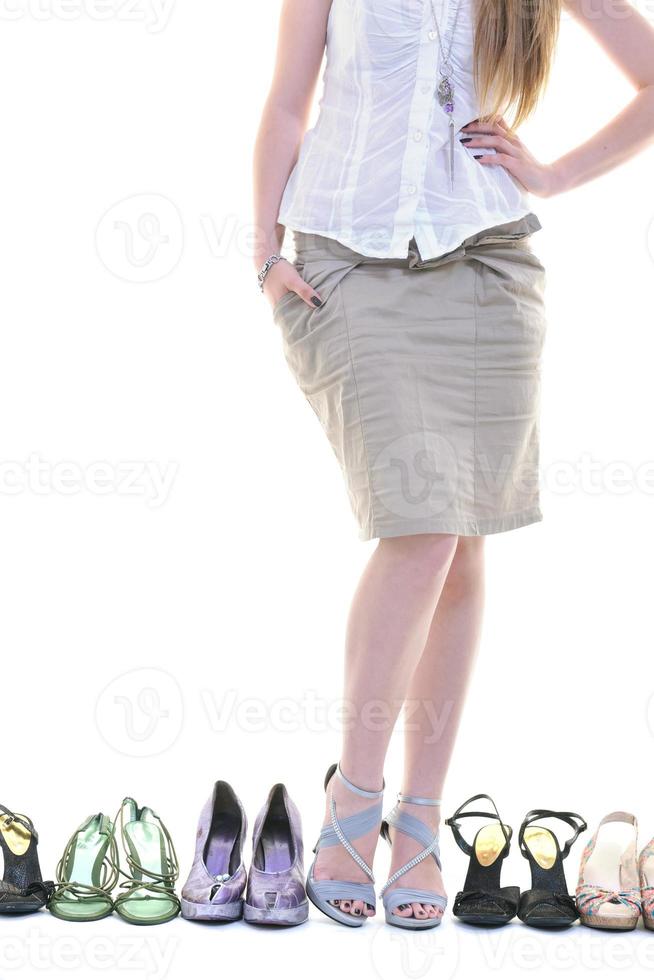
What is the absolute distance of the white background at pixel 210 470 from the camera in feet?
7.66

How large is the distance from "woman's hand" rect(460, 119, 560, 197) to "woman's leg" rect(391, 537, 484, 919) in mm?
566

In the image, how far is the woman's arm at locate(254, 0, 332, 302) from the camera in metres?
1.72

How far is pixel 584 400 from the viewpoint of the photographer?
2.56 meters

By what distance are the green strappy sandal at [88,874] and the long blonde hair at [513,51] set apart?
49.3 inches

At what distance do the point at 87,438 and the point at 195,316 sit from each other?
376mm

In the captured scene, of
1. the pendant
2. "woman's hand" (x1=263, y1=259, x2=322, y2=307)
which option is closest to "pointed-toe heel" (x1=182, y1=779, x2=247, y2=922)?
"woman's hand" (x1=263, y1=259, x2=322, y2=307)

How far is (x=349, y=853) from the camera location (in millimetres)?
1617

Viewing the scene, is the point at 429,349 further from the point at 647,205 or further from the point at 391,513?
the point at 647,205

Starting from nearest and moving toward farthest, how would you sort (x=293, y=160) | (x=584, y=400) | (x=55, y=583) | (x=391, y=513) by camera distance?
1. (x=391, y=513)
2. (x=293, y=160)
3. (x=55, y=583)
4. (x=584, y=400)

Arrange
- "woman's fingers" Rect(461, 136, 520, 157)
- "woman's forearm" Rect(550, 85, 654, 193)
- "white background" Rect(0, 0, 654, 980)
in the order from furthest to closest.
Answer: "white background" Rect(0, 0, 654, 980) < "woman's forearm" Rect(550, 85, 654, 193) < "woman's fingers" Rect(461, 136, 520, 157)

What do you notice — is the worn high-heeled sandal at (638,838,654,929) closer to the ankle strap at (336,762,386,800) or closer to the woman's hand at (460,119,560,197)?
the ankle strap at (336,762,386,800)

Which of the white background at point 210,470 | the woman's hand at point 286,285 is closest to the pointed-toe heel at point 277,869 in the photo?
the white background at point 210,470

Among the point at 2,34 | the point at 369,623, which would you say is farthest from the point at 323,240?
the point at 2,34

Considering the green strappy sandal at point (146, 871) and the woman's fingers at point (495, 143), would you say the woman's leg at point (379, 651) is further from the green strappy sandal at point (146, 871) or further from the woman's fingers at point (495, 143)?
the woman's fingers at point (495, 143)
